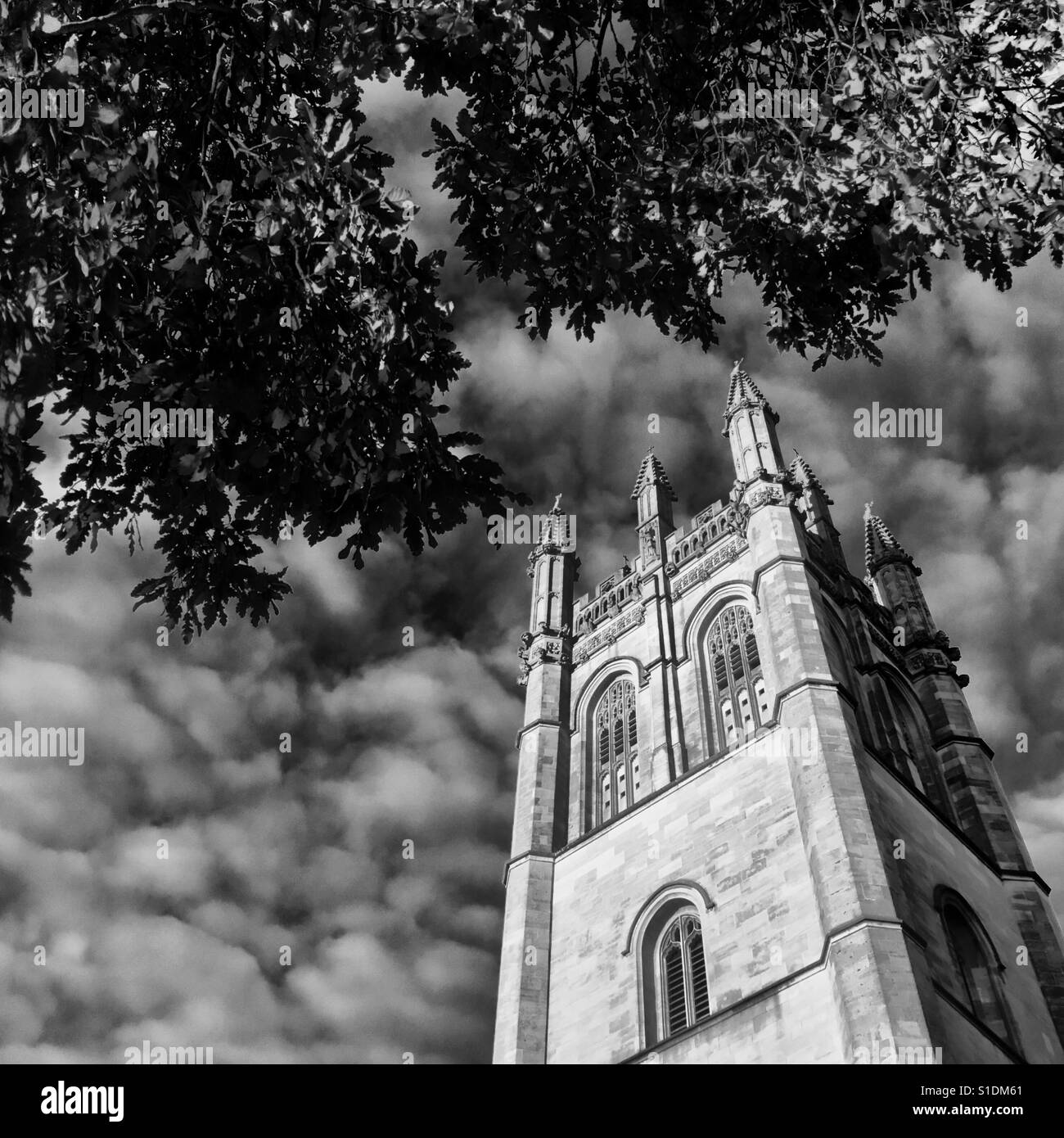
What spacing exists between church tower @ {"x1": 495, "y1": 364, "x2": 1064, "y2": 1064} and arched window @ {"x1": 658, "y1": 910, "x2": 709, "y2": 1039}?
0.05 m

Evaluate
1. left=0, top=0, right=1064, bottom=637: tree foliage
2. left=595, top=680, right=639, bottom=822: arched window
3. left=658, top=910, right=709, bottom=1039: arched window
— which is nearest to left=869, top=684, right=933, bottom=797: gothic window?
left=595, top=680, right=639, bottom=822: arched window

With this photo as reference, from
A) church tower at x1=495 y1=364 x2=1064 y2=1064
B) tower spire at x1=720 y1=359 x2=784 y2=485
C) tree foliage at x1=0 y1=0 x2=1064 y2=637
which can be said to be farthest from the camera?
tower spire at x1=720 y1=359 x2=784 y2=485

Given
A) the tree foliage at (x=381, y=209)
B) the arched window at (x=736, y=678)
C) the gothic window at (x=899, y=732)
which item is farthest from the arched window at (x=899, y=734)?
the tree foliage at (x=381, y=209)

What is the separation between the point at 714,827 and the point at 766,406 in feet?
54.4

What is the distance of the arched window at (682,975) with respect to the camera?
21.8 meters

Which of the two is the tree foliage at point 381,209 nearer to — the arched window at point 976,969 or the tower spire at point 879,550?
the arched window at point 976,969

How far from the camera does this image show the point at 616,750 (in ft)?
98.3

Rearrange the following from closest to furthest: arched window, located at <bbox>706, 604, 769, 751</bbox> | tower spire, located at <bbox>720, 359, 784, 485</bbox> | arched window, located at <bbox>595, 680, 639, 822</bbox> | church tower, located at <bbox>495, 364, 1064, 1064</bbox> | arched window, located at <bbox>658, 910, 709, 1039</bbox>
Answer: church tower, located at <bbox>495, 364, 1064, 1064</bbox> < arched window, located at <bbox>658, 910, 709, 1039</bbox> < arched window, located at <bbox>706, 604, 769, 751</bbox> < arched window, located at <bbox>595, 680, 639, 822</bbox> < tower spire, located at <bbox>720, 359, 784, 485</bbox>

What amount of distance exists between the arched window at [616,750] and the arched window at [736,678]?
2454 millimetres

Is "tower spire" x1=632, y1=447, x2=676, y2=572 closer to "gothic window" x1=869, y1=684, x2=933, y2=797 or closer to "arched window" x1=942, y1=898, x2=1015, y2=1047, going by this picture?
"gothic window" x1=869, y1=684, x2=933, y2=797

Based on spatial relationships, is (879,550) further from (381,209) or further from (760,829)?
(381,209)

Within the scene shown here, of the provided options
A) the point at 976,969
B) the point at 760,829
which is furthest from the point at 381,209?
the point at 976,969

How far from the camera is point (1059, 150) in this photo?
8031 millimetres

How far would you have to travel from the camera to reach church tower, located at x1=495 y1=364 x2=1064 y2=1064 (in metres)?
19.6
